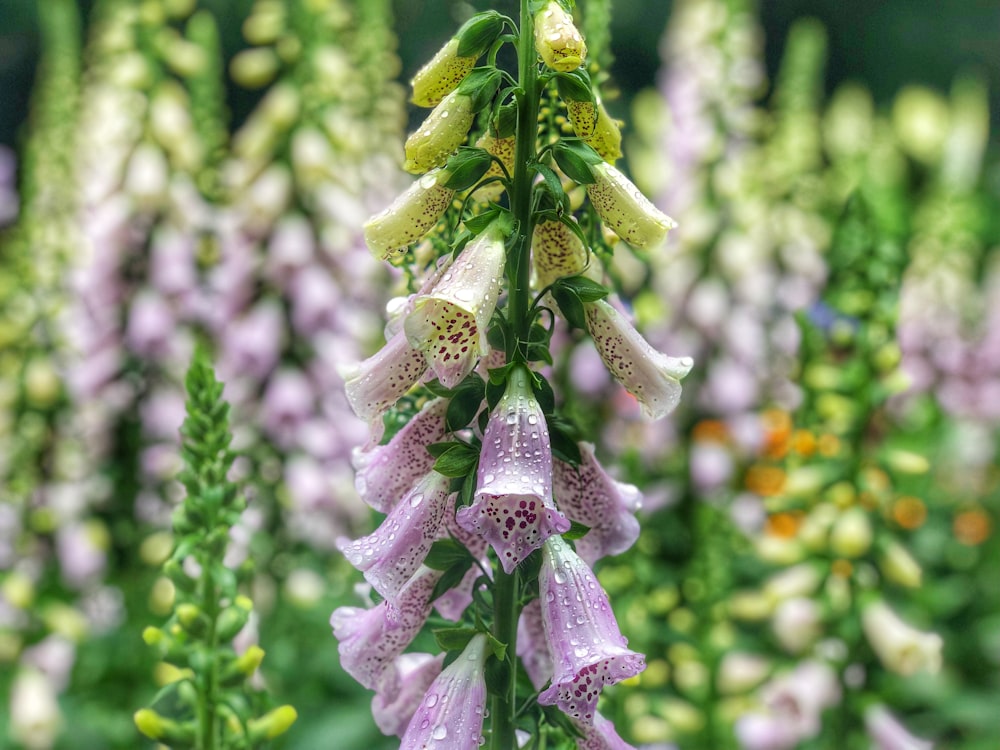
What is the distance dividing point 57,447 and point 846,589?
2.69m

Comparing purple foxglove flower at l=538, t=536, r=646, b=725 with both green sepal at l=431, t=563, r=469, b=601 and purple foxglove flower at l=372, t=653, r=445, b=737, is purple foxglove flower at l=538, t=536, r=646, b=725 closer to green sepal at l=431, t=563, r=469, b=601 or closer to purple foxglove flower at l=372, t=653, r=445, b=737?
green sepal at l=431, t=563, r=469, b=601

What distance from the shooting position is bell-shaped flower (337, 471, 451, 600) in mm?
1149

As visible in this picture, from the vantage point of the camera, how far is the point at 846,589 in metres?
2.60

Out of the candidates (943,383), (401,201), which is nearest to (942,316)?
(943,383)

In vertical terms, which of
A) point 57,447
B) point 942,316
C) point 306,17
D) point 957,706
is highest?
point 306,17

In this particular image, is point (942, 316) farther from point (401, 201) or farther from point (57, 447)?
point (401, 201)

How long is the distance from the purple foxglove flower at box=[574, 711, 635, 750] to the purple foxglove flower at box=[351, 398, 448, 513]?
1.11ft

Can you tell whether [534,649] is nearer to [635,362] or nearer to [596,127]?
[635,362]

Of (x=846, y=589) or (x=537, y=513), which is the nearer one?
(x=537, y=513)

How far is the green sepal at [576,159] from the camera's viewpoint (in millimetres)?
1126

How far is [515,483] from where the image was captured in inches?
41.6

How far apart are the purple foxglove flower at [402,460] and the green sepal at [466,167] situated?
0.84 feet

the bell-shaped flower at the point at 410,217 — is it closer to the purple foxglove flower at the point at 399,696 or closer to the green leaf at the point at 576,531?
the green leaf at the point at 576,531

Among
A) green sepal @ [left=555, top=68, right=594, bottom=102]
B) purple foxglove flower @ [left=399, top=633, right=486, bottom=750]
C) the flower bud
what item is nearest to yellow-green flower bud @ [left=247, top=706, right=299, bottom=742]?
purple foxglove flower @ [left=399, top=633, right=486, bottom=750]
